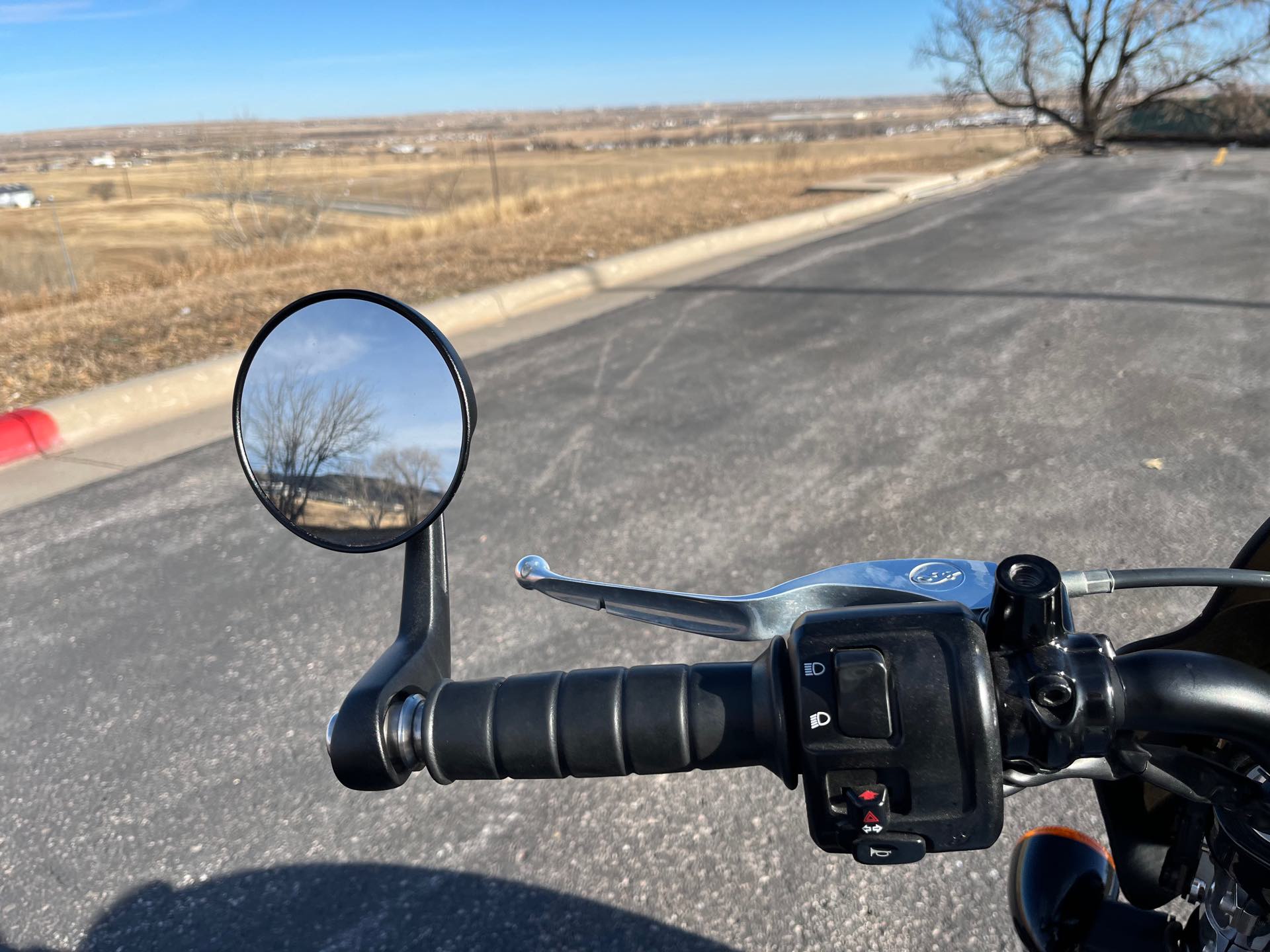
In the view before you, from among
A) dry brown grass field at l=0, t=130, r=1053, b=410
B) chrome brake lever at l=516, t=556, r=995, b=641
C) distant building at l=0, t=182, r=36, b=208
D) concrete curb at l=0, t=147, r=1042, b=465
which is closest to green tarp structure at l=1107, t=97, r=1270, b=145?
dry brown grass field at l=0, t=130, r=1053, b=410

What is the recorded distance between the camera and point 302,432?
4.59 ft

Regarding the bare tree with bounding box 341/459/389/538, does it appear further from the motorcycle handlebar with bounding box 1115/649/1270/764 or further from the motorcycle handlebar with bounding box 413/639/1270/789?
the motorcycle handlebar with bounding box 1115/649/1270/764

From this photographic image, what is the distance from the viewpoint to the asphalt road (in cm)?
231

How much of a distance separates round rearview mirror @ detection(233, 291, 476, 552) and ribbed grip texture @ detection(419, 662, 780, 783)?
1.16 ft

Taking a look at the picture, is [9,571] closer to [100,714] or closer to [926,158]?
[100,714]

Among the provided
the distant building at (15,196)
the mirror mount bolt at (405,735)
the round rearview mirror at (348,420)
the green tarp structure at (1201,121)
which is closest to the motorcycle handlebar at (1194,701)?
the mirror mount bolt at (405,735)

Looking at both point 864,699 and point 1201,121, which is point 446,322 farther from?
point 1201,121

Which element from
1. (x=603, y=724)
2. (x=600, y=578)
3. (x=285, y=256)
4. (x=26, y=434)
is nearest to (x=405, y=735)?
(x=603, y=724)

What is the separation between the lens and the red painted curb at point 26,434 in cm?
521

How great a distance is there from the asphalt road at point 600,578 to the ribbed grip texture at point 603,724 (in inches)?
58.1

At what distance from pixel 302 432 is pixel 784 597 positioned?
779 mm

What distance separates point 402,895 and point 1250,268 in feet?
31.6

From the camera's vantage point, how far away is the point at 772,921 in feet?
7.28

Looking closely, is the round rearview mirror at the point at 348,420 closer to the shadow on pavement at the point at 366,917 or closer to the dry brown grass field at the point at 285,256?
the shadow on pavement at the point at 366,917
